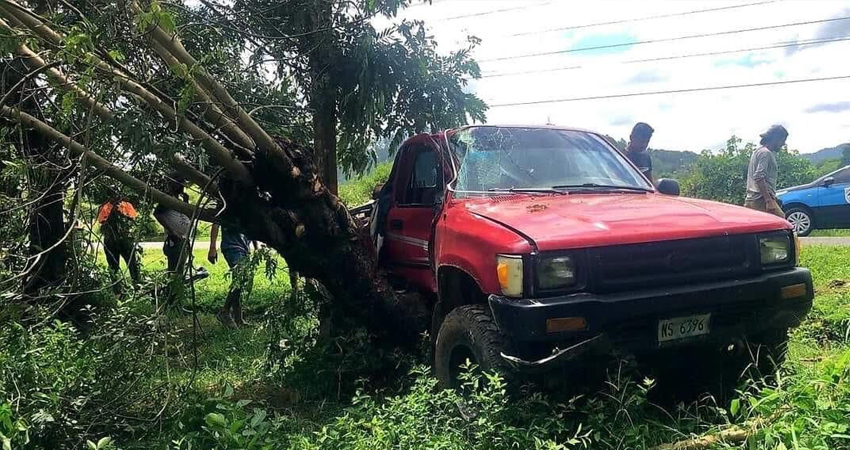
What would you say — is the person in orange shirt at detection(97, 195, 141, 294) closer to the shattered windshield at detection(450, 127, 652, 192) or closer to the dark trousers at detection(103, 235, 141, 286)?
the dark trousers at detection(103, 235, 141, 286)

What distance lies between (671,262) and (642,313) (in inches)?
13.5

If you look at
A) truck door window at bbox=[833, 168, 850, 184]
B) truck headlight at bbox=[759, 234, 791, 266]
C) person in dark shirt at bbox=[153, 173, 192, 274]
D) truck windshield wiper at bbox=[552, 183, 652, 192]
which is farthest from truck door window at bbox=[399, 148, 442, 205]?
truck door window at bbox=[833, 168, 850, 184]

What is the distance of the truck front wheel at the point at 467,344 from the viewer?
3322 mm

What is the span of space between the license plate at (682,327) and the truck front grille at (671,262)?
19 cm

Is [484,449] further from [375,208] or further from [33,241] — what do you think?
[33,241]

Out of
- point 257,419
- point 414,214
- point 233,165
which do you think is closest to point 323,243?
point 414,214

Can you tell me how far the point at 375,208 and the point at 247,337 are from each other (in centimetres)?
207

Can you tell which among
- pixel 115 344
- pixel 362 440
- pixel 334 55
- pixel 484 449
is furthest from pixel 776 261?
pixel 334 55

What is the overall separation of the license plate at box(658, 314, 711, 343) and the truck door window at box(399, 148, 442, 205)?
6.30 feet

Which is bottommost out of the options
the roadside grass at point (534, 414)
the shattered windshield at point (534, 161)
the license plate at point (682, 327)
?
the roadside grass at point (534, 414)

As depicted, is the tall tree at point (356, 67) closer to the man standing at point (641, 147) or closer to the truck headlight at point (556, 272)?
the man standing at point (641, 147)

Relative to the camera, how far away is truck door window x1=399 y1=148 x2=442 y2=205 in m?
4.68

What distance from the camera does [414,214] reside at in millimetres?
4891

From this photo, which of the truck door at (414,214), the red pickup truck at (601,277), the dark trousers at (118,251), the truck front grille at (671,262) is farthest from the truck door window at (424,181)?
the dark trousers at (118,251)
